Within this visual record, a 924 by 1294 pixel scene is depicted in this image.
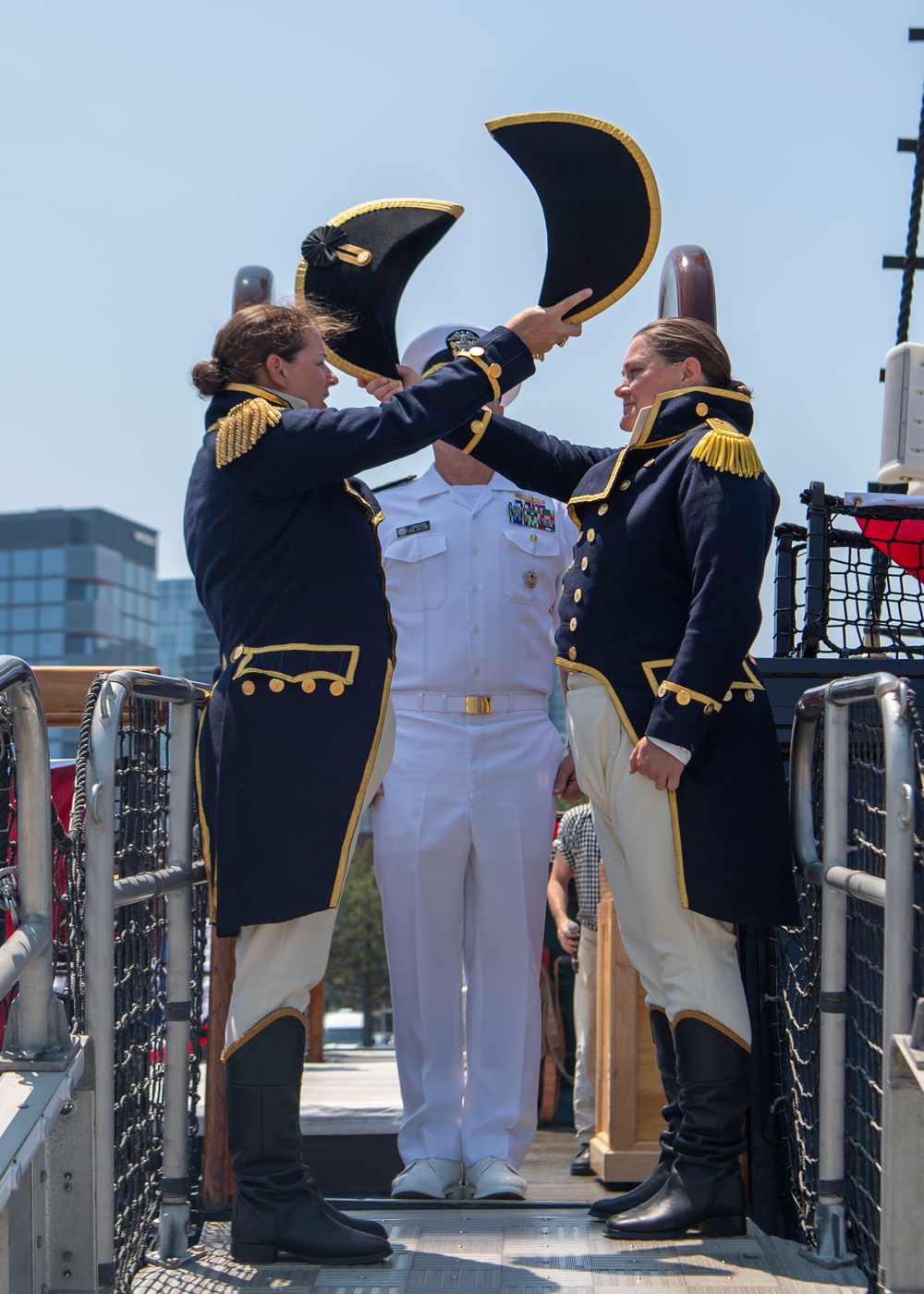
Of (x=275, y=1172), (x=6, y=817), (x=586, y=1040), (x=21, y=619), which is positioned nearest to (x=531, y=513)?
(x=275, y=1172)

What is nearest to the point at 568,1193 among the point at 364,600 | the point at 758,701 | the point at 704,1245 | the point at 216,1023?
the point at 216,1023

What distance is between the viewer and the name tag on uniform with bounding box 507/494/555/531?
4.18 meters

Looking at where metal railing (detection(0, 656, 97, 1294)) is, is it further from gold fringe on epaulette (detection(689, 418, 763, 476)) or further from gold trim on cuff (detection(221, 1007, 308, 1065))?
gold fringe on epaulette (detection(689, 418, 763, 476))

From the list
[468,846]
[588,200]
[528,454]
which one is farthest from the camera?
[468,846]

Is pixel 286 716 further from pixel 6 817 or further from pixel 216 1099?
pixel 216 1099

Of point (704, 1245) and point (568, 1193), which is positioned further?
point (568, 1193)

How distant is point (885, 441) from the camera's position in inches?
181

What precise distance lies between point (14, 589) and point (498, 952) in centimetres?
12451

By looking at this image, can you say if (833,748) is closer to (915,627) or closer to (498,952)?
(498,952)

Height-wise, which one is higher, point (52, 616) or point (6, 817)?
point (52, 616)

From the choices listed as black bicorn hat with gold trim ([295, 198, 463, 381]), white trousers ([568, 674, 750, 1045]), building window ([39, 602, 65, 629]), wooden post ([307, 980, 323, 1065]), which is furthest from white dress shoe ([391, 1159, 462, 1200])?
building window ([39, 602, 65, 629])

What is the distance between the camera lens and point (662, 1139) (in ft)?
10.3

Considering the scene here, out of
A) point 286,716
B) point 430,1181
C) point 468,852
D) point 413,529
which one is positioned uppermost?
point 413,529

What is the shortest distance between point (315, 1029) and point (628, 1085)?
449 centimetres
